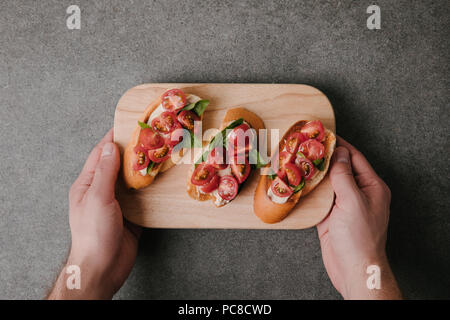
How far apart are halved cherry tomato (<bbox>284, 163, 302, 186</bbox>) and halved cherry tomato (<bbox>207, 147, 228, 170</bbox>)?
0.99 ft

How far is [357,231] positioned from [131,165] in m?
1.13

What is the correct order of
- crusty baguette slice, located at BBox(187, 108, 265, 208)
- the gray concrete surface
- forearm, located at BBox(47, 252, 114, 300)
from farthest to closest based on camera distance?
the gray concrete surface, crusty baguette slice, located at BBox(187, 108, 265, 208), forearm, located at BBox(47, 252, 114, 300)

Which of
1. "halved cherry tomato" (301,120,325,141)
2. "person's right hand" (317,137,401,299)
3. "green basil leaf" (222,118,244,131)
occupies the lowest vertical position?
"person's right hand" (317,137,401,299)

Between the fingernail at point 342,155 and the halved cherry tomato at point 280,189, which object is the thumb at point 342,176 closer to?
the fingernail at point 342,155

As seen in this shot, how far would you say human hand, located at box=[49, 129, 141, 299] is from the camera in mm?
1326

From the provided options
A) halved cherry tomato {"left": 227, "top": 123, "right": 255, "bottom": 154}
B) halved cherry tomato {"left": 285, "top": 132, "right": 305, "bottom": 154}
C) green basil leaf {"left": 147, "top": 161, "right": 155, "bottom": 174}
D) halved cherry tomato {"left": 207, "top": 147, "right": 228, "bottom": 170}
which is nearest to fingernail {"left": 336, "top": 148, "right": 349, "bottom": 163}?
halved cherry tomato {"left": 285, "top": 132, "right": 305, "bottom": 154}

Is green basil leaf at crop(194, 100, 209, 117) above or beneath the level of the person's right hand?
above

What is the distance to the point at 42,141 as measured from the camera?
1726 mm

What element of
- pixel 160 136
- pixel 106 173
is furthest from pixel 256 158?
pixel 106 173

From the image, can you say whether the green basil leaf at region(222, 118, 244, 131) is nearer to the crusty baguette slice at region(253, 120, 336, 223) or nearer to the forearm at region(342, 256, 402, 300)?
the crusty baguette slice at region(253, 120, 336, 223)

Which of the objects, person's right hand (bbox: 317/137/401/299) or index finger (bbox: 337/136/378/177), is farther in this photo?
index finger (bbox: 337/136/378/177)

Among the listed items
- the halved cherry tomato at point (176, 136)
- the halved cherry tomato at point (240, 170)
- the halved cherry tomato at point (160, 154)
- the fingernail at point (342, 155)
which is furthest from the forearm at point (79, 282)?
the fingernail at point (342, 155)

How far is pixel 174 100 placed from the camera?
1.38 m

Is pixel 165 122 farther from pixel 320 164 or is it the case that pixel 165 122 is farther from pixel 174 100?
pixel 320 164
